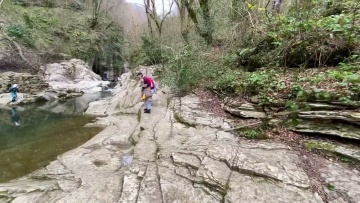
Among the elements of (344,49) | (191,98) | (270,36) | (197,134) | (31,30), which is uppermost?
(31,30)

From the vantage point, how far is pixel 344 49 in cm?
647

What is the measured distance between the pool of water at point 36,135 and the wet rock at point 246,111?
16.1ft

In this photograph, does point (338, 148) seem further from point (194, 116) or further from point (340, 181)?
point (194, 116)

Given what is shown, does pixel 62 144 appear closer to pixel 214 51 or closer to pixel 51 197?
pixel 51 197

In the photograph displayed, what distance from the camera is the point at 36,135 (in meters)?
8.69

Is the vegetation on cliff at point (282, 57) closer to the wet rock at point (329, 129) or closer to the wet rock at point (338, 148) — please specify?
the wet rock at point (329, 129)

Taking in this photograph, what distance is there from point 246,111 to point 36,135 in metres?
7.47

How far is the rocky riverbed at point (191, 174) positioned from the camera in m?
3.57

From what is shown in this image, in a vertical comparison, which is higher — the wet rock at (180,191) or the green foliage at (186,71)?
the green foliage at (186,71)

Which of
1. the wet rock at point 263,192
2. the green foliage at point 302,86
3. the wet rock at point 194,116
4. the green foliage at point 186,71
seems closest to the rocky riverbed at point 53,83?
the green foliage at point 186,71

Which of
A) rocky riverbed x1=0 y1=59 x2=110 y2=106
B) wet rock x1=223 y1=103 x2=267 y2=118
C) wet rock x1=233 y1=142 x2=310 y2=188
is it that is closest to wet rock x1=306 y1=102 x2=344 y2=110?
wet rock x1=223 y1=103 x2=267 y2=118

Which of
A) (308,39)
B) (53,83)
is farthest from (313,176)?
(53,83)

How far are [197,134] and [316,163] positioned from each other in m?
2.84

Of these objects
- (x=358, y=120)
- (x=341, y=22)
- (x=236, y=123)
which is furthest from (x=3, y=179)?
(x=341, y=22)
